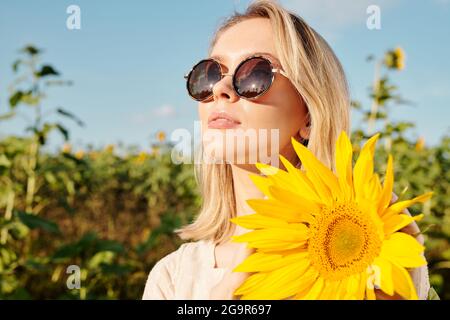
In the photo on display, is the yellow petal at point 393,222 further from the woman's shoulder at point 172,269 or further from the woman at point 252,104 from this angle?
the woman's shoulder at point 172,269

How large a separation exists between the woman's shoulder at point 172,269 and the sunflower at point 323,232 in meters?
0.60

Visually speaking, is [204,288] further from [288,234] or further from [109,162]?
[109,162]

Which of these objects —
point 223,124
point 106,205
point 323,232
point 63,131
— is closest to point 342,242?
point 323,232

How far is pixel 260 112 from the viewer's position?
944 mm

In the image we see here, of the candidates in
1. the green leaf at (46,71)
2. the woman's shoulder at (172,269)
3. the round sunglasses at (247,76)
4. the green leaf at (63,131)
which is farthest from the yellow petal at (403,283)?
the green leaf at (46,71)

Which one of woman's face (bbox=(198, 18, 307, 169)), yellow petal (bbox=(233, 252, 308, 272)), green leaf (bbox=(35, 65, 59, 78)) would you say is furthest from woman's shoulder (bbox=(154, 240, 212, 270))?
green leaf (bbox=(35, 65, 59, 78))

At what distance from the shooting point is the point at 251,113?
944mm

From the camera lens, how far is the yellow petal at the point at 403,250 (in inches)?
19.2

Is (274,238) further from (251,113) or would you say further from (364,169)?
(251,113)

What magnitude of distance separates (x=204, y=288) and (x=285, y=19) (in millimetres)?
519

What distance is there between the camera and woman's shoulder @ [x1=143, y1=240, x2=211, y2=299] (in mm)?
1152

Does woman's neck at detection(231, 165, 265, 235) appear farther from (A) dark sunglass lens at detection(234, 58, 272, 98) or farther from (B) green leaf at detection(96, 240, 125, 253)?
(B) green leaf at detection(96, 240, 125, 253)

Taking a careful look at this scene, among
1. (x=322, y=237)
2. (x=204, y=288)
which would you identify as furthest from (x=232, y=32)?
(x=322, y=237)

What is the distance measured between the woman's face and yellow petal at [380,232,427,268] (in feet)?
1.42
